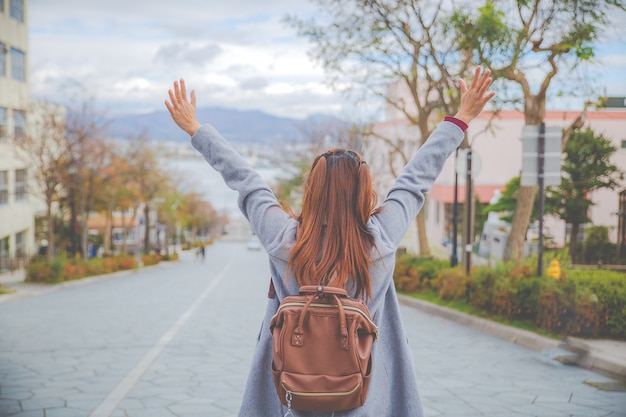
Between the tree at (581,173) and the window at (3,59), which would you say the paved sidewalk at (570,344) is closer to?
the tree at (581,173)

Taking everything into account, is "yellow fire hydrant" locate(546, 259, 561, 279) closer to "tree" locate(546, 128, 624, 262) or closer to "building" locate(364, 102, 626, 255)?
"tree" locate(546, 128, 624, 262)

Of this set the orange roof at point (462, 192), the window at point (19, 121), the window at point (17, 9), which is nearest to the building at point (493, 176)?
the orange roof at point (462, 192)

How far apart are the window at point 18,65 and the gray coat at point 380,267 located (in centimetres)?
3261

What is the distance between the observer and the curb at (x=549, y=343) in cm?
779

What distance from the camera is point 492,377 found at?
302 inches

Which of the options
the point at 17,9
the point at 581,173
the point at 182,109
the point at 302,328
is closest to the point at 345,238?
the point at 302,328

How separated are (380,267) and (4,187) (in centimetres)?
3411

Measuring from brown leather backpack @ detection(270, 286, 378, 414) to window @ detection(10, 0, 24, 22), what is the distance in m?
33.1

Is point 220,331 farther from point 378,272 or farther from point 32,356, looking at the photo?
point 378,272

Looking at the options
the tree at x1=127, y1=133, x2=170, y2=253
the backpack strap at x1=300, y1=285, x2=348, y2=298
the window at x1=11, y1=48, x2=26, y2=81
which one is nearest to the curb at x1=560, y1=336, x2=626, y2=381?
the backpack strap at x1=300, y1=285, x2=348, y2=298

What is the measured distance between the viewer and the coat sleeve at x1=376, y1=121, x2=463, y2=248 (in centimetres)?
267

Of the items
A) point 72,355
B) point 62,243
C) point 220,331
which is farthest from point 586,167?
point 62,243

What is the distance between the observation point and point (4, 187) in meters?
33.4

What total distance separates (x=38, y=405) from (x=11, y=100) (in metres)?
28.4
